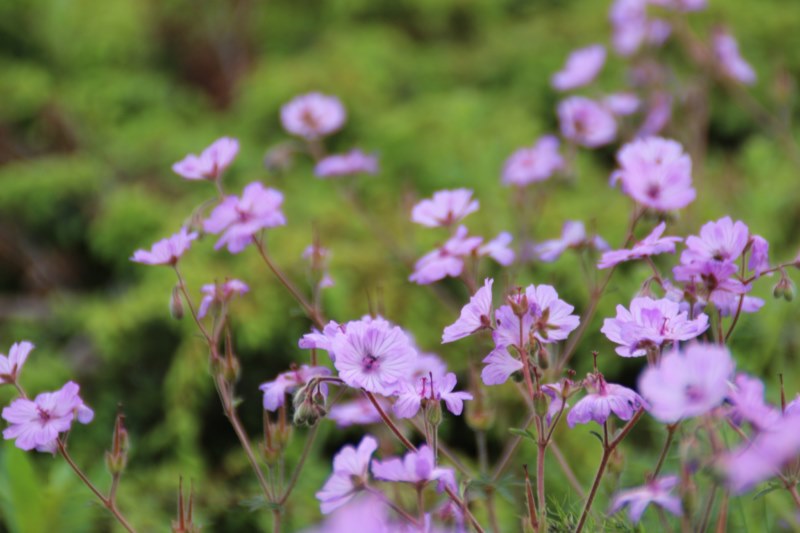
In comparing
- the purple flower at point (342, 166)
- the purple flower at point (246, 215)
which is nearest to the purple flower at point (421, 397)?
the purple flower at point (246, 215)

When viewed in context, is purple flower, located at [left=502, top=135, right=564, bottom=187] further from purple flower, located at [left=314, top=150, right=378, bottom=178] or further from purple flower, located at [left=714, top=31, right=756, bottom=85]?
purple flower, located at [left=714, top=31, right=756, bottom=85]

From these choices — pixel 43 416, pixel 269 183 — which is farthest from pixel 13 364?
pixel 269 183

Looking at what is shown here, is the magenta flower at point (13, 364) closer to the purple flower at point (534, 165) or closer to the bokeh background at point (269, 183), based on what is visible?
the bokeh background at point (269, 183)

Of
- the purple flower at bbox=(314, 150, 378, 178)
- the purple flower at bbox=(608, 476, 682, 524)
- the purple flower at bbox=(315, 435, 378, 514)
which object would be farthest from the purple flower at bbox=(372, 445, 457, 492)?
the purple flower at bbox=(314, 150, 378, 178)

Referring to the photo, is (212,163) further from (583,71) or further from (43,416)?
(583,71)

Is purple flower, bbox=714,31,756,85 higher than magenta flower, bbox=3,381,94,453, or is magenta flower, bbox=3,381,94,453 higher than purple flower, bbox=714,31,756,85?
magenta flower, bbox=3,381,94,453

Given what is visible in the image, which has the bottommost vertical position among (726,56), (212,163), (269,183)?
(269,183)

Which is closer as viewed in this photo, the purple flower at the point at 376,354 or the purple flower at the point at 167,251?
the purple flower at the point at 376,354
